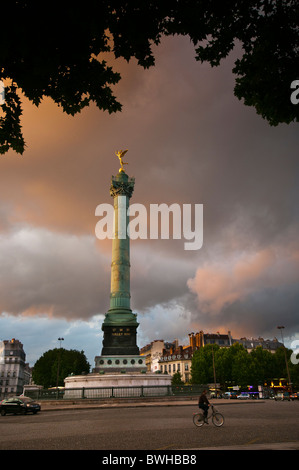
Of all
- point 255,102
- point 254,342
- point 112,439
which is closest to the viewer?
point 255,102

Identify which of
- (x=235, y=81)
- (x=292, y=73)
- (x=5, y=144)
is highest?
(x=235, y=81)

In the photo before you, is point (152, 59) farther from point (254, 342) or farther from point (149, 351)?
point (149, 351)

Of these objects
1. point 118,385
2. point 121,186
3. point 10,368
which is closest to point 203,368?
point 118,385

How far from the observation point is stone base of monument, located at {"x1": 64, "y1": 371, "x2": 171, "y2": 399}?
37.0 metres

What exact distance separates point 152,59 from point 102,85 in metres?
1.22

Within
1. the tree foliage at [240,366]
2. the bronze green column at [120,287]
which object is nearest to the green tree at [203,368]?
the tree foliage at [240,366]

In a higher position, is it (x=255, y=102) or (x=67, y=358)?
(x=255, y=102)

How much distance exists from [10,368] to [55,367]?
57.6m

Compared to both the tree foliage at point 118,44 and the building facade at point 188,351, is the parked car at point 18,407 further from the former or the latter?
the building facade at point 188,351

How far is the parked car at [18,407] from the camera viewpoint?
25562 millimetres

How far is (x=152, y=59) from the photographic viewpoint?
26.1 ft

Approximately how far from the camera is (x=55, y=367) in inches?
3182
